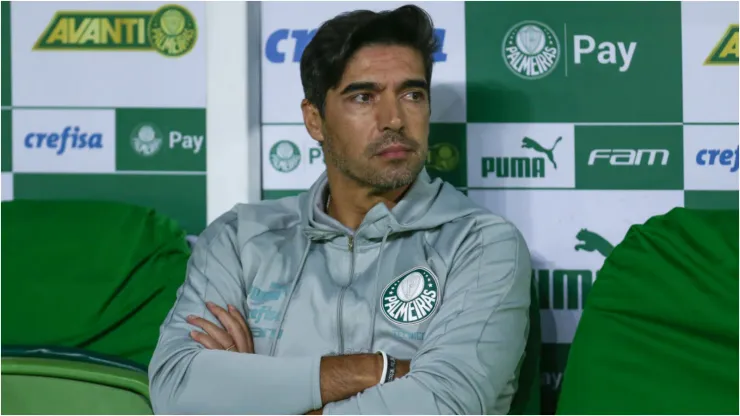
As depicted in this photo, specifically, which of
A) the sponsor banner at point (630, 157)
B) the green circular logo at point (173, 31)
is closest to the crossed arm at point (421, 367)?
the sponsor banner at point (630, 157)

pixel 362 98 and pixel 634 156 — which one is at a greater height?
pixel 362 98

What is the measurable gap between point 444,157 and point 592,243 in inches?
→ 19.2

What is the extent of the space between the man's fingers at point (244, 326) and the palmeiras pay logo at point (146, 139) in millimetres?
822

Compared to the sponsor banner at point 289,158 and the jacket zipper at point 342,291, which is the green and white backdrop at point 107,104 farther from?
the jacket zipper at point 342,291

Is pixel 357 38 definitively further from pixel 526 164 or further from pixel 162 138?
pixel 162 138

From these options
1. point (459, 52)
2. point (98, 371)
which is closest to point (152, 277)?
point (98, 371)

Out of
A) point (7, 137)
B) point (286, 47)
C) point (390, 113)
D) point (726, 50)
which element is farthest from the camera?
point (7, 137)

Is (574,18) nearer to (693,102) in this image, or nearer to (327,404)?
(693,102)

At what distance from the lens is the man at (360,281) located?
1.82 meters

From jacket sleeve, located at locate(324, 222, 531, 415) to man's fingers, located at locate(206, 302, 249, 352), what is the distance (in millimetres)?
288

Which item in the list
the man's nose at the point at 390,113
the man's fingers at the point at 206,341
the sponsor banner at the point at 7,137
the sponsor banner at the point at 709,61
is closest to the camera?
the man's fingers at the point at 206,341

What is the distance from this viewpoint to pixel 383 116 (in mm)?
2070

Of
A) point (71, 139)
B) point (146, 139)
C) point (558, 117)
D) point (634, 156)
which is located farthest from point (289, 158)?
point (634, 156)

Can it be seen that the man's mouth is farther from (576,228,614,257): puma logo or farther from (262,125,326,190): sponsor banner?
(576,228,614,257): puma logo
